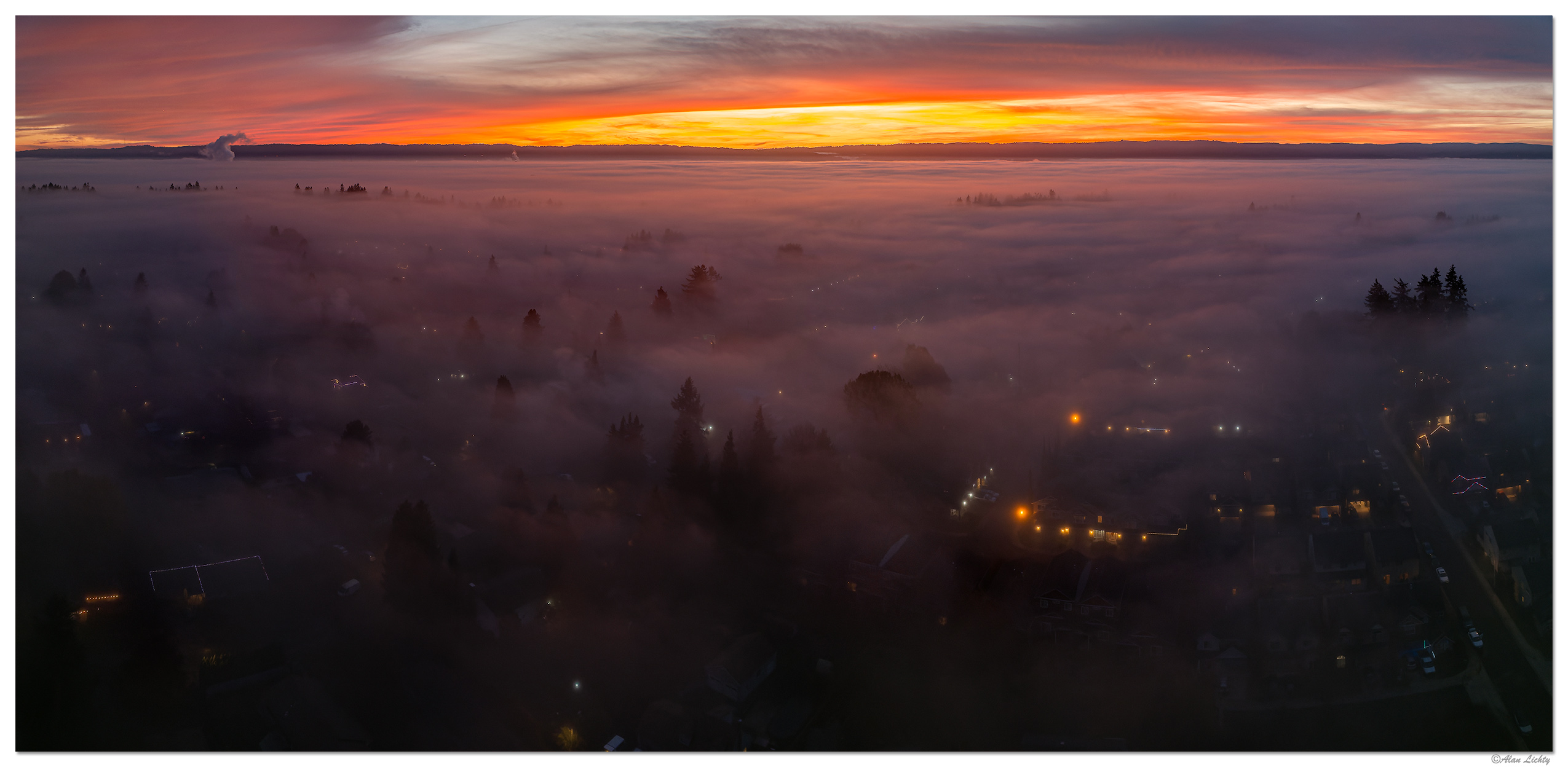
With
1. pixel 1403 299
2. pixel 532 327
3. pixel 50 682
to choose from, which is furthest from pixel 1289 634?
pixel 532 327

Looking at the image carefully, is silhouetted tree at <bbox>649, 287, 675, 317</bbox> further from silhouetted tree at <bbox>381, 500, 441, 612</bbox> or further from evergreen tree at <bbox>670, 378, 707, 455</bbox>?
silhouetted tree at <bbox>381, 500, 441, 612</bbox>

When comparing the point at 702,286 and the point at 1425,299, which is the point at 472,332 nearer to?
the point at 702,286

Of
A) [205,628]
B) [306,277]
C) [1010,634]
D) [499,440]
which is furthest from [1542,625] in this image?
[306,277]

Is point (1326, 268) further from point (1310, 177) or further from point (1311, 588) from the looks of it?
point (1311, 588)

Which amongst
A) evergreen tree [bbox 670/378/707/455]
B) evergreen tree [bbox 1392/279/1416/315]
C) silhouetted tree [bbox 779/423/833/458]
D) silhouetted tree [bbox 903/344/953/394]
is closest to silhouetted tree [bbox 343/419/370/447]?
evergreen tree [bbox 670/378/707/455]

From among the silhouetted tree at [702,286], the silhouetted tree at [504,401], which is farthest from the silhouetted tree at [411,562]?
the silhouetted tree at [702,286]

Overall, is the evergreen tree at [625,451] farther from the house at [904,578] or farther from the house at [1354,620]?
the house at [1354,620]

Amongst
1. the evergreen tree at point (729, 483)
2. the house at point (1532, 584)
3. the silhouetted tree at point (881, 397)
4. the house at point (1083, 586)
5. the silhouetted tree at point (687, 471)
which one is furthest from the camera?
the silhouetted tree at point (881, 397)
